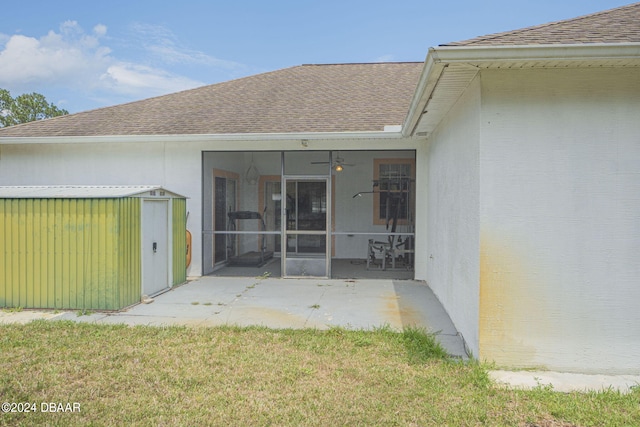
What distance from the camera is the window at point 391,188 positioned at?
1135 centimetres

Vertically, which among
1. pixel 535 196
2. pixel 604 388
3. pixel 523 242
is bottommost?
pixel 604 388

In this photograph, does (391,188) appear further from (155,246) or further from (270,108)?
(155,246)

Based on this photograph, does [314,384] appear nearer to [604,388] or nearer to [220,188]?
[604,388]

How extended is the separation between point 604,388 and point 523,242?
1392 millimetres

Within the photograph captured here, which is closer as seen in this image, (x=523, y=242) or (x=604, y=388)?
(x=604, y=388)

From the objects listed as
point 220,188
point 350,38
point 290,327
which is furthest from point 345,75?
point 290,327

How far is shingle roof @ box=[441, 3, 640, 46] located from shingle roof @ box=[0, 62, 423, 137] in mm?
4531

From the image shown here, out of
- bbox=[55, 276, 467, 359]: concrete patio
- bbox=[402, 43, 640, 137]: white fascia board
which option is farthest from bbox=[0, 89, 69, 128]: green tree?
bbox=[402, 43, 640, 137]: white fascia board

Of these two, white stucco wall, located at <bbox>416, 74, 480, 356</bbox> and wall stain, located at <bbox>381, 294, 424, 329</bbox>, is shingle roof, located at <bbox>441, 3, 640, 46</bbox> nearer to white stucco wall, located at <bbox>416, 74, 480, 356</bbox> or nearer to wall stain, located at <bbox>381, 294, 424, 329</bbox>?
white stucco wall, located at <bbox>416, 74, 480, 356</bbox>

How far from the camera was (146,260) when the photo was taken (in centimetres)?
723

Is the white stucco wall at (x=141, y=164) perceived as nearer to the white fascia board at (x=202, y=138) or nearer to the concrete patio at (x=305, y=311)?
the white fascia board at (x=202, y=138)

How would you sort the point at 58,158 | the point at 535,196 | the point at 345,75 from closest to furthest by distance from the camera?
the point at 535,196, the point at 58,158, the point at 345,75

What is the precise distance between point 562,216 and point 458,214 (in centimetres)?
142

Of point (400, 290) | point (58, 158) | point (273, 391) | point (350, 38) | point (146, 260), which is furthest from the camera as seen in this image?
point (350, 38)
